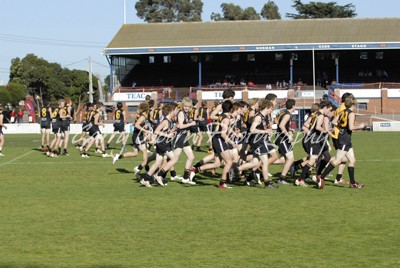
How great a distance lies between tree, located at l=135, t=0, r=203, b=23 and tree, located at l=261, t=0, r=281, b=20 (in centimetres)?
1120

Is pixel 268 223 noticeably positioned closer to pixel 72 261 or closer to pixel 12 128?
pixel 72 261

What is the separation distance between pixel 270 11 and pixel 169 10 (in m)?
17.1

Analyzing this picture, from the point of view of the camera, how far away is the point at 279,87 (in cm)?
6084

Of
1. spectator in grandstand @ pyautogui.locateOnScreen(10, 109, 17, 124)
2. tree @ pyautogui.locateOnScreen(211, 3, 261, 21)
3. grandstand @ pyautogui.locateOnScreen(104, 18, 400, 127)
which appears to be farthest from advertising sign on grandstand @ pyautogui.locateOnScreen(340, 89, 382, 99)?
tree @ pyautogui.locateOnScreen(211, 3, 261, 21)

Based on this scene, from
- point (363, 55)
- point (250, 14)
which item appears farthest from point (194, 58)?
point (250, 14)

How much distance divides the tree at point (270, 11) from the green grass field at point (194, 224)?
107221mm

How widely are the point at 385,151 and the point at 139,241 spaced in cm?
1889

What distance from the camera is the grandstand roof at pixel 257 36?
60594 millimetres

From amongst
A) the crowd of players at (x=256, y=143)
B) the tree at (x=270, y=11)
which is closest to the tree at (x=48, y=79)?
the tree at (x=270, y=11)

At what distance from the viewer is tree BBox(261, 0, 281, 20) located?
124562 mm

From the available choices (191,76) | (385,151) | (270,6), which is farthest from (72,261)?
(270,6)

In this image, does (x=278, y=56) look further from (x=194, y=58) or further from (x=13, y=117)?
(x=13, y=117)

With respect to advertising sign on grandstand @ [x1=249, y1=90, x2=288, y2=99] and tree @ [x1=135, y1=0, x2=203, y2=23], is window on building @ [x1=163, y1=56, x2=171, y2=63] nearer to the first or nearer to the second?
advertising sign on grandstand @ [x1=249, y1=90, x2=288, y2=99]

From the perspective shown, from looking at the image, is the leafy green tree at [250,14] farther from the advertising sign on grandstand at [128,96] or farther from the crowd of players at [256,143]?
the crowd of players at [256,143]
